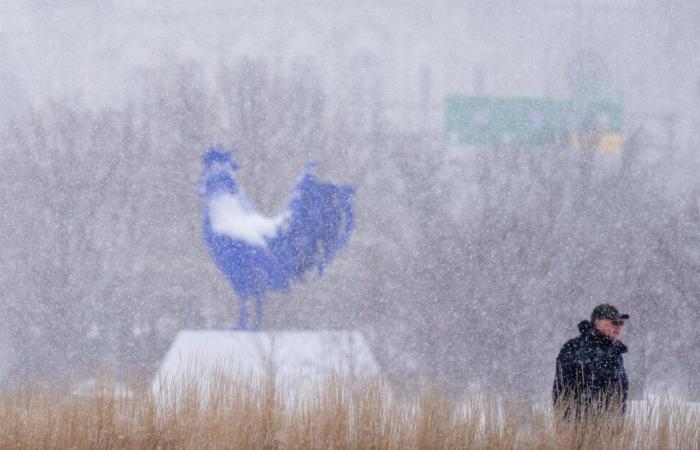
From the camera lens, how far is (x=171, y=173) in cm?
2100

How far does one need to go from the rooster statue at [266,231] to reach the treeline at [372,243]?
7.27m

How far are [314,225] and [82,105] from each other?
16.3m

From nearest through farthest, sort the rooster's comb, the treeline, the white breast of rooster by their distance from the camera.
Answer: the white breast of rooster
the rooster's comb
the treeline

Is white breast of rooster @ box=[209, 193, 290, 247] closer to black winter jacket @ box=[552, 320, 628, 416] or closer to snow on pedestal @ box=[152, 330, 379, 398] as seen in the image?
snow on pedestal @ box=[152, 330, 379, 398]

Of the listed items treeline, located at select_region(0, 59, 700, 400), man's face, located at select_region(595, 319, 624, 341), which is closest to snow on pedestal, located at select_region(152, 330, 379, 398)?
man's face, located at select_region(595, 319, 624, 341)

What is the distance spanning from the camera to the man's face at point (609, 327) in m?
4.27

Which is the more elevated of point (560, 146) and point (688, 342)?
point (560, 146)

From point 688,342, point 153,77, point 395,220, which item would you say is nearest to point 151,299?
point 395,220

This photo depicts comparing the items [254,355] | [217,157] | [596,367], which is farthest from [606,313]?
[217,157]

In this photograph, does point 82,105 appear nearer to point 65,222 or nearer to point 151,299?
point 65,222

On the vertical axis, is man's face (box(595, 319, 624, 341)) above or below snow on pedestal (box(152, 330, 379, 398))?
above

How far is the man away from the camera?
429cm

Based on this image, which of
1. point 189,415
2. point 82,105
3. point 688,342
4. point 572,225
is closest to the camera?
point 189,415

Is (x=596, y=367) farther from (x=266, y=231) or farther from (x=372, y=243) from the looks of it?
(x=372, y=243)
